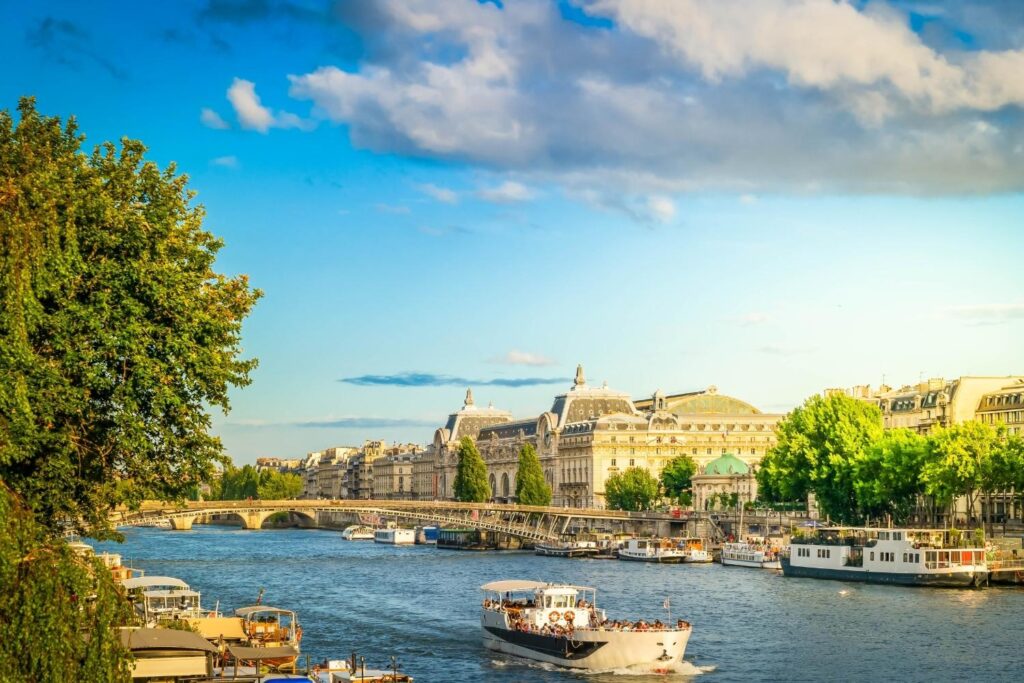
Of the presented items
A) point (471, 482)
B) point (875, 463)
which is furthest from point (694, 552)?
point (471, 482)

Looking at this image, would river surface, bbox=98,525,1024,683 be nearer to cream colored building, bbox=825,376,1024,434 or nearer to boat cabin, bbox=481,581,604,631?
boat cabin, bbox=481,581,604,631

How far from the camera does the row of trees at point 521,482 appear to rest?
181 metres

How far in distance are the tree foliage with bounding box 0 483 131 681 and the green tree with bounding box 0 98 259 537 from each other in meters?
3.03

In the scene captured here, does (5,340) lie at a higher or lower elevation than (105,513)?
higher

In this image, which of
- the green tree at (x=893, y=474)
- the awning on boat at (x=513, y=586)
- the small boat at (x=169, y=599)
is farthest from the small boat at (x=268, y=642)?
the green tree at (x=893, y=474)

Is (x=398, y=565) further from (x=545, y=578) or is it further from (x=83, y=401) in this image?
(x=83, y=401)

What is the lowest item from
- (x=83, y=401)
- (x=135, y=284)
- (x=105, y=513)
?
(x=105, y=513)

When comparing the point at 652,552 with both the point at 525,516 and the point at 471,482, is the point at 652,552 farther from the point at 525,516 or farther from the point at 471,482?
the point at 471,482

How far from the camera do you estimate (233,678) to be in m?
36.9

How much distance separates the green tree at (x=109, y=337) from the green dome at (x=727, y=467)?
141 m

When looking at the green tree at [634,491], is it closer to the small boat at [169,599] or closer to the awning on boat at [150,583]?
the small boat at [169,599]

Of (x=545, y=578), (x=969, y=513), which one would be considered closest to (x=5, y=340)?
(x=545, y=578)

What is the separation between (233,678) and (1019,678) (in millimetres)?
33141

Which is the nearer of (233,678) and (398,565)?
(233,678)
